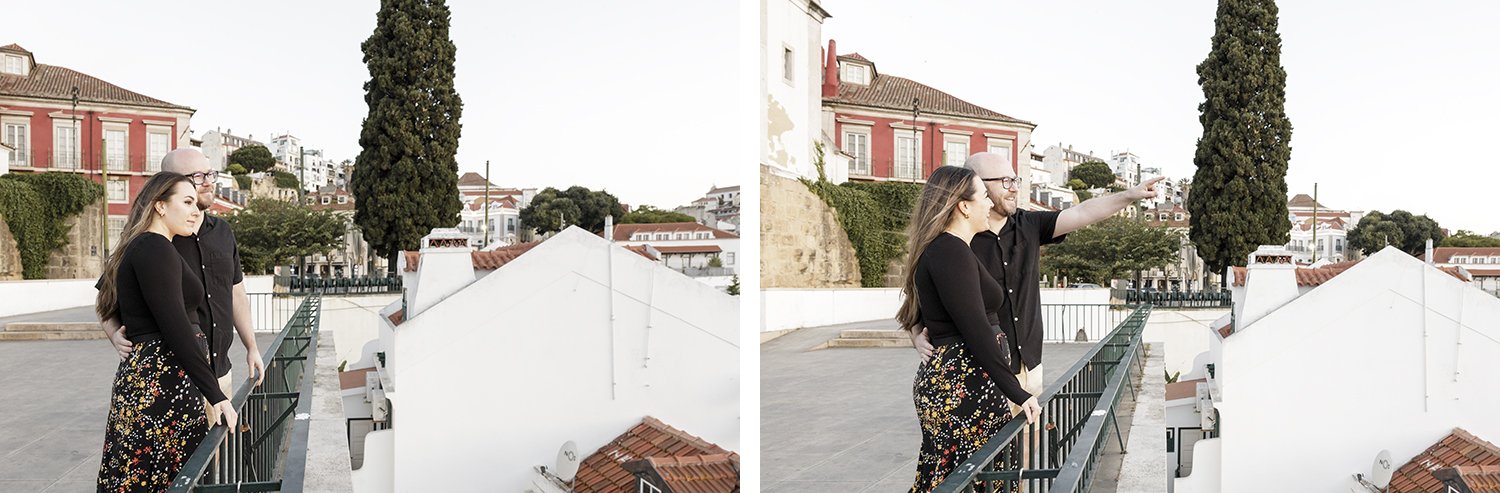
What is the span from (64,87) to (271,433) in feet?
4.09

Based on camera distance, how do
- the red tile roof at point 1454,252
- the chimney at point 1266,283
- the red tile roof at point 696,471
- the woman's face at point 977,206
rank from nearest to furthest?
the woman's face at point 977,206 < the red tile roof at point 1454,252 < the chimney at point 1266,283 < the red tile roof at point 696,471

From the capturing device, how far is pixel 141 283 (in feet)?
7.39

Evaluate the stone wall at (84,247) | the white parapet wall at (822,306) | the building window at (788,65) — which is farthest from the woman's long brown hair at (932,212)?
the stone wall at (84,247)

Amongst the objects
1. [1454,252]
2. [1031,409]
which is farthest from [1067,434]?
[1454,252]

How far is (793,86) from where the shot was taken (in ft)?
13.7

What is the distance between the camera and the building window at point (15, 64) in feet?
9.61

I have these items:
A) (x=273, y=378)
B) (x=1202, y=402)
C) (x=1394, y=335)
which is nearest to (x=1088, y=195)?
(x=1202, y=402)

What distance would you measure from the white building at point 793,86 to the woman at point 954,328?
1.63m

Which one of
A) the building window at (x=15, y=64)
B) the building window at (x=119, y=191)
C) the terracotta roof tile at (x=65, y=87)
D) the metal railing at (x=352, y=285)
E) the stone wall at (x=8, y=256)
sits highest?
the building window at (x=15, y=64)

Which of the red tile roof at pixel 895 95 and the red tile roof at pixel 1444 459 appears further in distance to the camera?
the red tile roof at pixel 895 95

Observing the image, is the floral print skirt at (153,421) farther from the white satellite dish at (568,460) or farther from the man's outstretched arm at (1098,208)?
the man's outstretched arm at (1098,208)

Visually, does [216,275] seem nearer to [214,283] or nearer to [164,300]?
[214,283]

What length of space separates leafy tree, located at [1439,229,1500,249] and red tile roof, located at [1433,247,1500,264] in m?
0.01

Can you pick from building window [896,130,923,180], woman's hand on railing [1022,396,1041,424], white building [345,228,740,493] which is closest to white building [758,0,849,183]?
building window [896,130,923,180]
